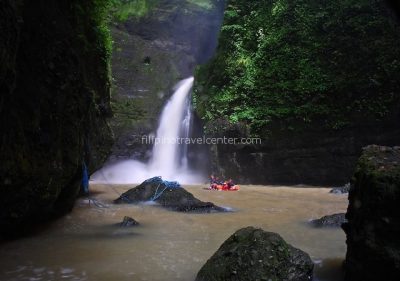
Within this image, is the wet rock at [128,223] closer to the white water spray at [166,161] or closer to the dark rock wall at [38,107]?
the dark rock wall at [38,107]

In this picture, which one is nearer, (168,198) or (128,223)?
(128,223)

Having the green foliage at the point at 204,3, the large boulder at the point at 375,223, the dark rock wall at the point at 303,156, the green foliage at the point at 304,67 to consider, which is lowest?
the large boulder at the point at 375,223

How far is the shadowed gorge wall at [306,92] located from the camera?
16016mm

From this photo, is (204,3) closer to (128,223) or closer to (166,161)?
(166,161)

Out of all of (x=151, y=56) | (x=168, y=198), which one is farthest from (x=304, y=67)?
(x=151, y=56)

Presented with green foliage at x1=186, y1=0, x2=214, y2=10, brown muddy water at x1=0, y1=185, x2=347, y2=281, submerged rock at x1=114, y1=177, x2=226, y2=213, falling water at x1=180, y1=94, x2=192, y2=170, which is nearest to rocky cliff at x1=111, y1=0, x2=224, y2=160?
green foliage at x1=186, y1=0, x2=214, y2=10

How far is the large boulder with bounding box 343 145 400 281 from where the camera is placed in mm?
3701

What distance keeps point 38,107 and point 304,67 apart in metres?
14.1

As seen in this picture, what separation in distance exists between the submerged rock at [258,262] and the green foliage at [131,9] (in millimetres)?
27358

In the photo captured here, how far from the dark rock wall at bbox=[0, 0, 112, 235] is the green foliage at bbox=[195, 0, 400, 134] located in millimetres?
11047

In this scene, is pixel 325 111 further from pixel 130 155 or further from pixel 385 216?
pixel 385 216

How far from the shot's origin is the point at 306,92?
1741cm

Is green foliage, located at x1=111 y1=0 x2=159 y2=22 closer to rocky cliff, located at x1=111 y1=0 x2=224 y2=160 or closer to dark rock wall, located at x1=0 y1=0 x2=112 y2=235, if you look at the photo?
rocky cliff, located at x1=111 y1=0 x2=224 y2=160

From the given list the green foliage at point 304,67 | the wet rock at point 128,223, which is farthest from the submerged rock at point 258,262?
the green foliage at point 304,67
